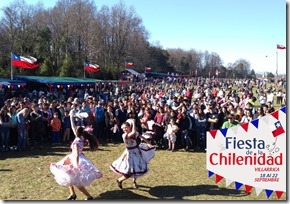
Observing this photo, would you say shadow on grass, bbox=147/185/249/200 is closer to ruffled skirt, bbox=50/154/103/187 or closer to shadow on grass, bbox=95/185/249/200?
shadow on grass, bbox=95/185/249/200

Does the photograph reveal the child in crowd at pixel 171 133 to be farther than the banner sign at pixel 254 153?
Yes

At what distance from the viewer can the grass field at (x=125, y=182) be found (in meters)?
7.57

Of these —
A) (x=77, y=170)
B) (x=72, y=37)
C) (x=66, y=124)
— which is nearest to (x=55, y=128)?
(x=66, y=124)

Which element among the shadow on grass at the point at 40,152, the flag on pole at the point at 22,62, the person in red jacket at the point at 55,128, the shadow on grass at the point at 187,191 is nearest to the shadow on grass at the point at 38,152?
the shadow on grass at the point at 40,152

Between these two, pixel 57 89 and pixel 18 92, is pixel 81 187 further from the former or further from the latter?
pixel 57 89

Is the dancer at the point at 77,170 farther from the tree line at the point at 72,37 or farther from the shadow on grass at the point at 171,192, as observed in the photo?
the tree line at the point at 72,37

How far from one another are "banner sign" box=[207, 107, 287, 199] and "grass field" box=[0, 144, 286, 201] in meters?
0.57

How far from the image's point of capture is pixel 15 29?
5334cm

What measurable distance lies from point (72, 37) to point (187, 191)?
5433cm

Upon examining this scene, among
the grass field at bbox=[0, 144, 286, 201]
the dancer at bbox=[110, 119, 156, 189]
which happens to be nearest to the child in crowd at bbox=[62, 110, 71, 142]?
the grass field at bbox=[0, 144, 286, 201]

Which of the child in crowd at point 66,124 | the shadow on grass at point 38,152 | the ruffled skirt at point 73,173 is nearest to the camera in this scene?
the ruffled skirt at point 73,173

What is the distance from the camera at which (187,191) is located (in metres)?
8.02

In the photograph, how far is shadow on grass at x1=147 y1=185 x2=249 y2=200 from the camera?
25.0 ft

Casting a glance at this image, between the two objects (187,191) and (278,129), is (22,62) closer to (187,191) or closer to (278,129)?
(187,191)
